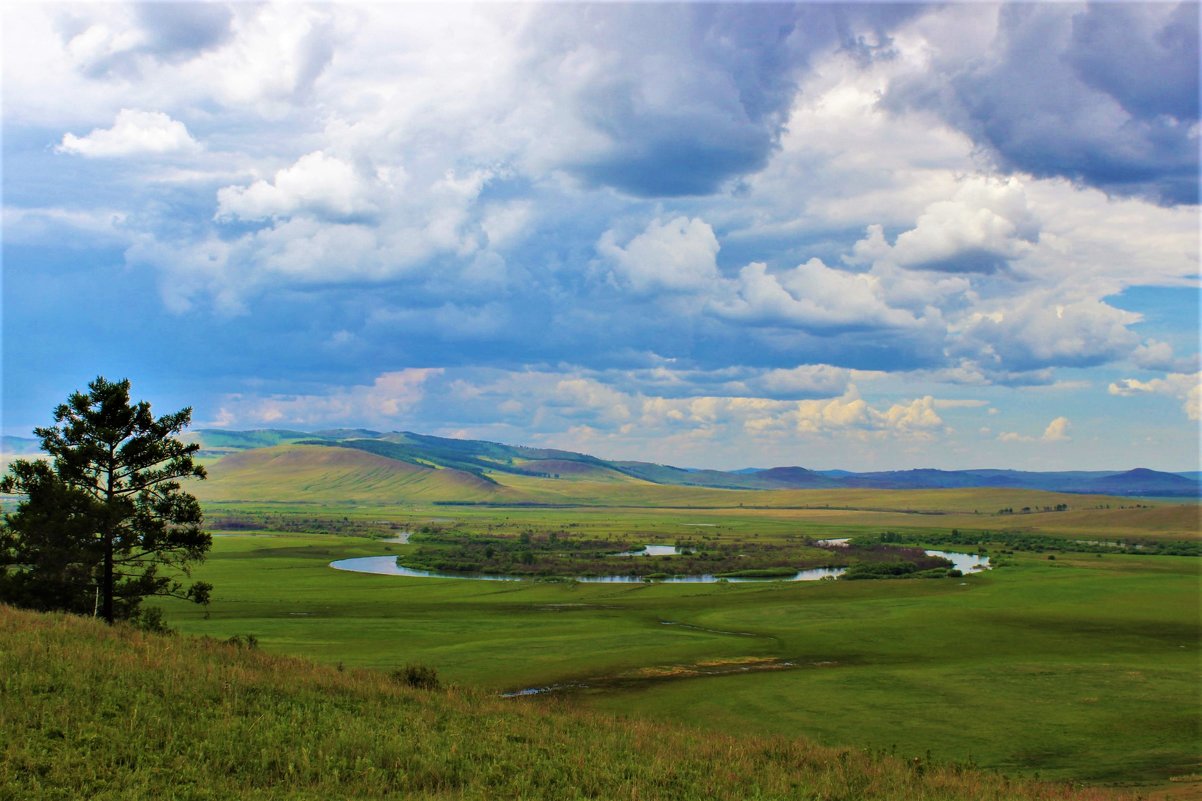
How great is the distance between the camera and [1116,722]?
35.1 metres

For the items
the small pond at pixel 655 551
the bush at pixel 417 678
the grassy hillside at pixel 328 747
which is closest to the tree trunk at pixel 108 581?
the grassy hillside at pixel 328 747

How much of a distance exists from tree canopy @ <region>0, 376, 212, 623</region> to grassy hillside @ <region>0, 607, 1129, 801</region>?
13.3 metres

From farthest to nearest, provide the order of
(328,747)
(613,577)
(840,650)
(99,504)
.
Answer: (613,577) < (840,650) < (99,504) < (328,747)

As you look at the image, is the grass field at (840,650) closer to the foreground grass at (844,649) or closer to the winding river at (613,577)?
the foreground grass at (844,649)

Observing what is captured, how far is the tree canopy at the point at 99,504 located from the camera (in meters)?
35.9

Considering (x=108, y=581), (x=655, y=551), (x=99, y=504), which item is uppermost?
(x=99, y=504)

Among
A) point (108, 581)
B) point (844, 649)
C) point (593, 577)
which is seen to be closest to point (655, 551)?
point (593, 577)

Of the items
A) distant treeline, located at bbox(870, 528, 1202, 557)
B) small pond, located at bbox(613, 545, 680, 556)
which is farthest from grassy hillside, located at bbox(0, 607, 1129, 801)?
distant treeline, located at bbox(870, 528, 1202, 557)

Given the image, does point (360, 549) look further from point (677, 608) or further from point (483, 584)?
point (677, 608)

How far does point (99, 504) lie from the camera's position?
35.3 meters

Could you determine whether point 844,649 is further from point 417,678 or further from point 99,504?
point 99,504

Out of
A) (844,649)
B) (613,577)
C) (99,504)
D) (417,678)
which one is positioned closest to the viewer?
(417,678)

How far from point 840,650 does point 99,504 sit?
41840mm

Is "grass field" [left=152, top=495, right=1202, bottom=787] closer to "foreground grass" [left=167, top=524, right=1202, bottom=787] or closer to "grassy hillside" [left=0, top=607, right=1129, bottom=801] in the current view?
"foreground grass" [left=167, top=524, right=1202, bottom=787]
